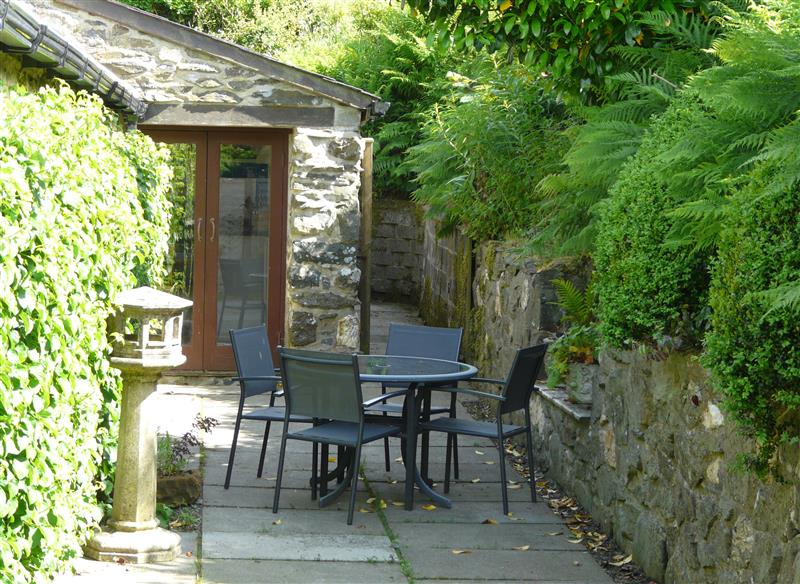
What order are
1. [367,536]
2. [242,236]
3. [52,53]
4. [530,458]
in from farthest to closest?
[242,236], [530,458], [52,53], [367,536]

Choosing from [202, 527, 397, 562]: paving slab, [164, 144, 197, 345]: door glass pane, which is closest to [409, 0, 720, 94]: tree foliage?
[202, 527, 397, 562]: paving slab

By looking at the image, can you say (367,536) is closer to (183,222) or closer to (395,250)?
(183,222)

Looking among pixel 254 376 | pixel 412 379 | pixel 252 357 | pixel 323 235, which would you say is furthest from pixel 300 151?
pixel 412 379

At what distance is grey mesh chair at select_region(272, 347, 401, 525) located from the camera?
5926 mm

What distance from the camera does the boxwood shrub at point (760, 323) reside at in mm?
3521

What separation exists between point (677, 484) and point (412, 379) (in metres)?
1.79

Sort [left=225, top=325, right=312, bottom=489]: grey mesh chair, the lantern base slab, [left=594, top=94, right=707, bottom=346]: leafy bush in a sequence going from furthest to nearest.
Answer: [left=225, top=325, right=312, bottom=489]: grey mesh chair
the lantern base slab
[left=594, top=94, right=707, bottom=346]: leafy bush

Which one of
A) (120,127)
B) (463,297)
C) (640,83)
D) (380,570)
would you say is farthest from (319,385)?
(463,297)

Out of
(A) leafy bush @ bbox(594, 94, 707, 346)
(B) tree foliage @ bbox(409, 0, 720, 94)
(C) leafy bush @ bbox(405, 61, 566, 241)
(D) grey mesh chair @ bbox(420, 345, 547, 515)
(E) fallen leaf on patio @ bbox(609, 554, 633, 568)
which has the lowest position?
(E) fallen leaf on patio @ bbox(609, 554, 633, 568)

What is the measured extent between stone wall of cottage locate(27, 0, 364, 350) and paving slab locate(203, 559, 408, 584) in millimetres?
4971

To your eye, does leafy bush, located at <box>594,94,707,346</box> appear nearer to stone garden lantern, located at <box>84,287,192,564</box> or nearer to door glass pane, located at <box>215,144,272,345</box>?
stone garden lantern, located at <box>84,287,192,564</box>

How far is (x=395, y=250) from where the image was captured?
16.9 metres

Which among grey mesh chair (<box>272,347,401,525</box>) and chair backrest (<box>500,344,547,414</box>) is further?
chair backrest (<box>500,344,547,414</box>)

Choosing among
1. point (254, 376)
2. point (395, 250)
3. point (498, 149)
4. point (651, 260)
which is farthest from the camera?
point (395, 250)
